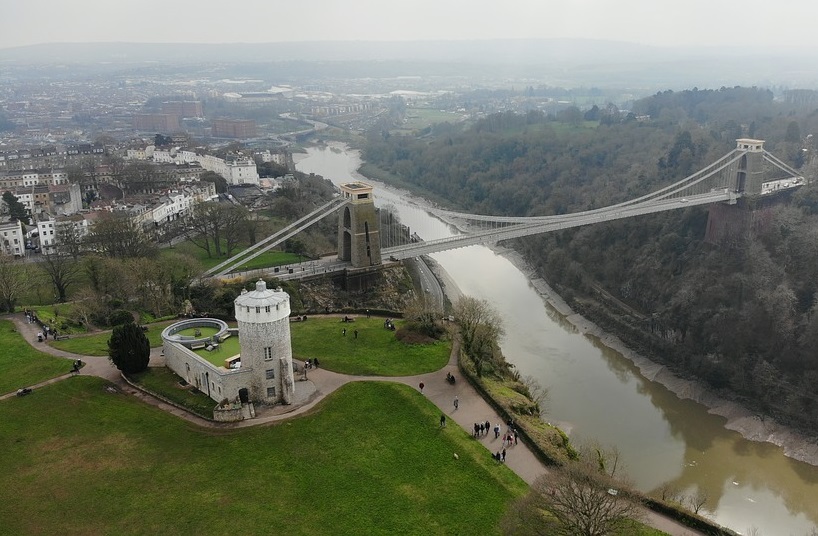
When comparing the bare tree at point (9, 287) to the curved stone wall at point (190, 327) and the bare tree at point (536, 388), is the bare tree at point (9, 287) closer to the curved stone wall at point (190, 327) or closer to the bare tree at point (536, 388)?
the curved stone wall at point (190, 327)

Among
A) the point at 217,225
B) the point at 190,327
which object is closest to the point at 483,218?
the point at 217,225

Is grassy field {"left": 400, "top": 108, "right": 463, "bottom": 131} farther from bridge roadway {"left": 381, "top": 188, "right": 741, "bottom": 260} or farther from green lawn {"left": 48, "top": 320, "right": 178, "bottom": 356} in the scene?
green lawn {"left": 48, "top": 320, "right": 178, "bottom": 356}

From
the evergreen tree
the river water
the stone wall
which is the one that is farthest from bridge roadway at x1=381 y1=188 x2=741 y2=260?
the evergreen tree

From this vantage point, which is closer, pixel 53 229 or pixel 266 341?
pixel 266 341

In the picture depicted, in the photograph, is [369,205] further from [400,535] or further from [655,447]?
[400,535]

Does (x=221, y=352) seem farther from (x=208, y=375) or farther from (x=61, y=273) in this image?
(x=61, y=273)

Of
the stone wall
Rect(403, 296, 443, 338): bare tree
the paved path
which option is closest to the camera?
the paved path

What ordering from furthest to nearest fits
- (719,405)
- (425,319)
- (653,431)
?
(719,405)
(653,431)
(425,319)
